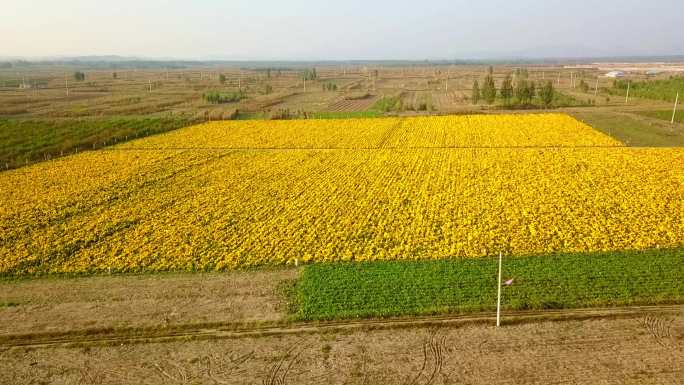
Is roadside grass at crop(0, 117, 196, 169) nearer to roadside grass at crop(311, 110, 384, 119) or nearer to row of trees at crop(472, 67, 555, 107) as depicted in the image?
roadside grass at crop(311, 110, 384, 119)

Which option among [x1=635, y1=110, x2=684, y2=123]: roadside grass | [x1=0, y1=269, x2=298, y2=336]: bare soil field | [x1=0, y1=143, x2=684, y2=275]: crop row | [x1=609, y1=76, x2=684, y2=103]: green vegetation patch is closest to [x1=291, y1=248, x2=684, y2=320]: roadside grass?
[x1=0, y1=143, x2=684, y2=275]: crop row

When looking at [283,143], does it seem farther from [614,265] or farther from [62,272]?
[614,265]

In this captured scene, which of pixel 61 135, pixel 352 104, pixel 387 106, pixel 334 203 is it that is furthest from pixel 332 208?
pixel 352 104

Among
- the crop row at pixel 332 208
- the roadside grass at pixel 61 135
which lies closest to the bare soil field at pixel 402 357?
the crop row at pixel 332 208

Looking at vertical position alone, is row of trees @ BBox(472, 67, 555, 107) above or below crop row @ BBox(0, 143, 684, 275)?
above

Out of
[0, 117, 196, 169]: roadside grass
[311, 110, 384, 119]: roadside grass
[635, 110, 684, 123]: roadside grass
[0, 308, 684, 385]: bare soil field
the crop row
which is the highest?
[635, 110, 684, 123]: roadside grass

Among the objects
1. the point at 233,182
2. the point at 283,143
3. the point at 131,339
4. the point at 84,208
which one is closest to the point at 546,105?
the point at 283,143
